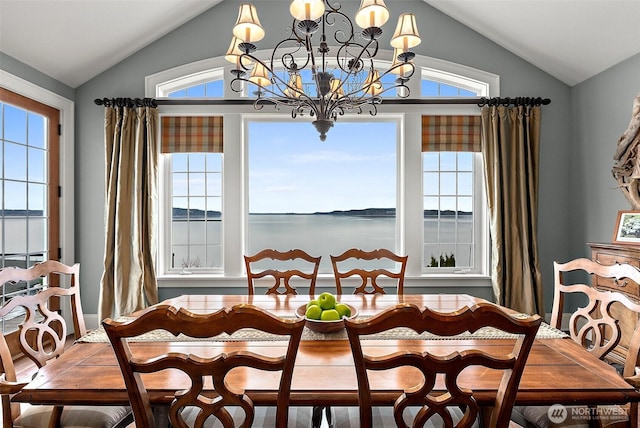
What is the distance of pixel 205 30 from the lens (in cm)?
382

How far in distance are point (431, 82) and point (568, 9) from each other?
1276 mm

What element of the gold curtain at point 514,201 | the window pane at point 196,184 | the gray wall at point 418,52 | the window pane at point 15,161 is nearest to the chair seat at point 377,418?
the gold curtain at point 514,201

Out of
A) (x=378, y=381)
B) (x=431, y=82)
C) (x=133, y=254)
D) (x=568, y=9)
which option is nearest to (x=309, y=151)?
(x=431, y=82)

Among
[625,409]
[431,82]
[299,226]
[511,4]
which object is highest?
[511,4]

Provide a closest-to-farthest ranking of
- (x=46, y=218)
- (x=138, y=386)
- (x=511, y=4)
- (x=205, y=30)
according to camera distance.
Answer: (x=138, y=386) → (x=511, y=4) → (x=46, y=218) → (x=205, y=30)

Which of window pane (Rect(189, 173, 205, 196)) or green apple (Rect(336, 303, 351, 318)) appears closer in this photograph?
green apple (Rect(336, 303, 351, 318))

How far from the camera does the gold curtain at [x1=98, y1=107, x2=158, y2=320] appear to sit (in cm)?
359

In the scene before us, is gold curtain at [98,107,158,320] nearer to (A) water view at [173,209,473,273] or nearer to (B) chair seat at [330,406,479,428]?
(A) water view at [173,209,473,273]

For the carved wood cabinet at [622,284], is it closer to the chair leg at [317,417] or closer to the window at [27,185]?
the chair leg at [317,417]

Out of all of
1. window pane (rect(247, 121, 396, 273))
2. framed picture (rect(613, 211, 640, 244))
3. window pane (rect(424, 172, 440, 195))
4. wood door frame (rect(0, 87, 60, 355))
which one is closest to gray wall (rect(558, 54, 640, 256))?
framed picture (rect(613, 211, 640, 244))

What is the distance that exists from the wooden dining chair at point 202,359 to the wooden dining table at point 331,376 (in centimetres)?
10

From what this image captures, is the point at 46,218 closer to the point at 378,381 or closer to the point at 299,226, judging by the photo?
the point at 299,226

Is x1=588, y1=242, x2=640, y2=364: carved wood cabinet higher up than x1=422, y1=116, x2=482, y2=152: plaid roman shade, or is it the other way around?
x1=422, y1=116, x2=482, y2=152: plaid roman shade

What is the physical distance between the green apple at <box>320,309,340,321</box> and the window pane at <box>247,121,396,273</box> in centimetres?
232
